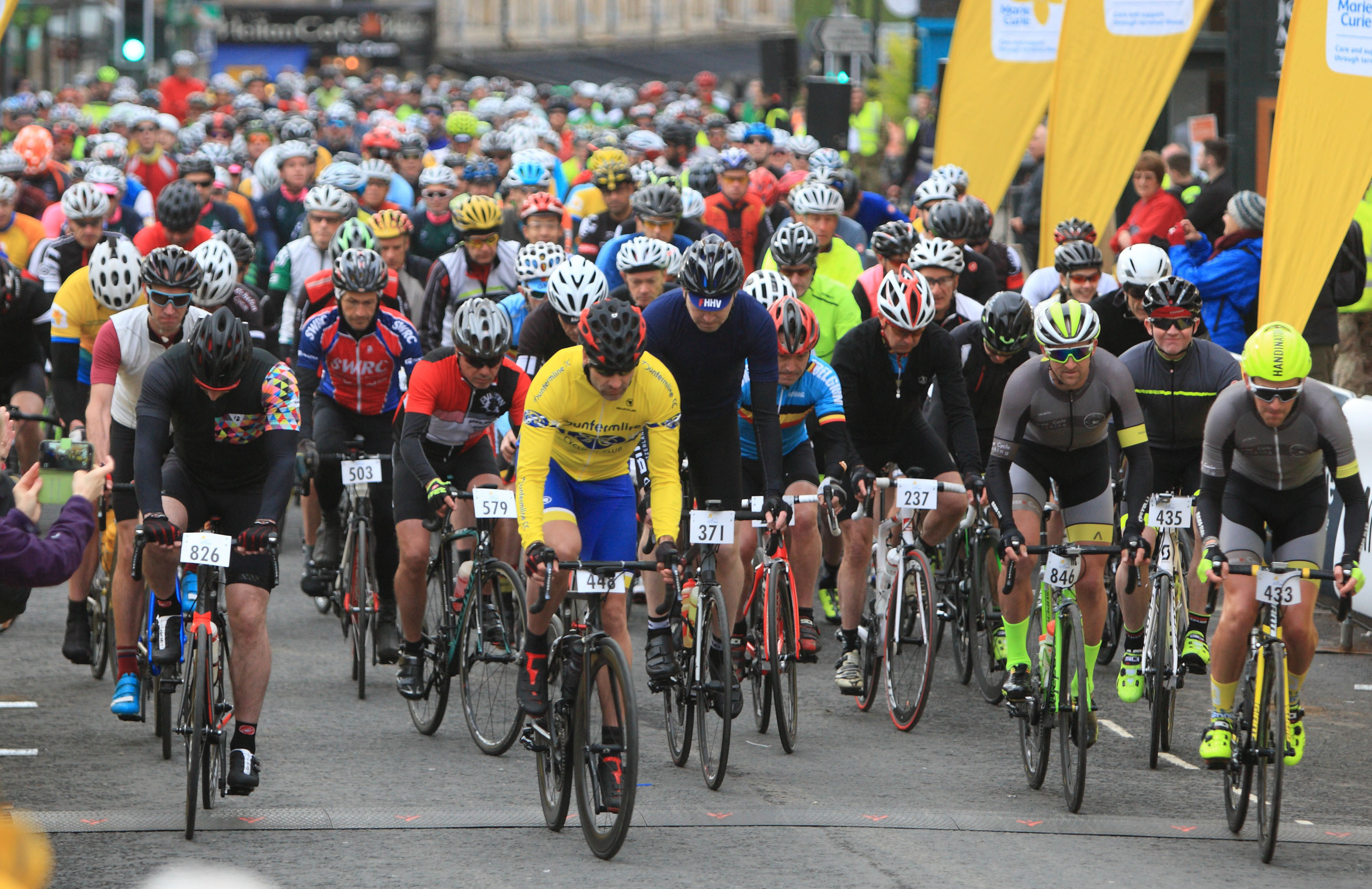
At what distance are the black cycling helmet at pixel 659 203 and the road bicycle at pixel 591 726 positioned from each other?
5116 millimetres

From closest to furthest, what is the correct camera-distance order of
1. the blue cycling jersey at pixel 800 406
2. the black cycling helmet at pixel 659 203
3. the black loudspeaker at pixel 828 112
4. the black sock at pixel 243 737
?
the black sock at pixel 243 737 < the blue cycling jersey at pixel 800 406 < the black cycling helmet at pixel 659 203 < the black loudspeaker at pixel 828 112

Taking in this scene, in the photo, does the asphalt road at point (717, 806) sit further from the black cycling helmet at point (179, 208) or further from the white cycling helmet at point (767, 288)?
the black cycling helmet at point (179, 208)

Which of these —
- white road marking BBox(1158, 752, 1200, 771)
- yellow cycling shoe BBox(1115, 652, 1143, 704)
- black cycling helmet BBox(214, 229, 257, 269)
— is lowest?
white road marking BBox(1158, 752, 1200, 771)

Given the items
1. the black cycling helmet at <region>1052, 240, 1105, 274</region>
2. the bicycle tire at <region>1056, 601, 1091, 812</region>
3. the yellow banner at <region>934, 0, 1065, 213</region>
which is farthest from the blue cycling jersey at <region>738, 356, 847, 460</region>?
the yellow banner at <region>934, 0, 1065, 213</region>

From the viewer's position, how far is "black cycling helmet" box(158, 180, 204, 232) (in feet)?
35.4

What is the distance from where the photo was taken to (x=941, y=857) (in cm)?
671

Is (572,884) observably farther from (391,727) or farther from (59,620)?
(59,620)

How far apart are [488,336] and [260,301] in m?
4.10

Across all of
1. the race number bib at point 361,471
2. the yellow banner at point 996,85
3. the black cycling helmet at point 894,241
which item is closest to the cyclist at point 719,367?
the race number bib at point 361,471

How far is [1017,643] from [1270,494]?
1409mm

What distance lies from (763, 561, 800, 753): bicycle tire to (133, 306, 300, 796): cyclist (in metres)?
2.10

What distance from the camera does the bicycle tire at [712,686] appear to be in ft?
24.4

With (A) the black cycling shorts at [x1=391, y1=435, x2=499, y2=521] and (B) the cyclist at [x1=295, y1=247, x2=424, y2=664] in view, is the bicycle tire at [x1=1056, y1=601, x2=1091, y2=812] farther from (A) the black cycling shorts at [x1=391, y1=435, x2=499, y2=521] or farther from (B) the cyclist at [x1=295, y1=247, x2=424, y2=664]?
(B) the cyclist at [x1=295, y1=247, x2=424, y2=664]

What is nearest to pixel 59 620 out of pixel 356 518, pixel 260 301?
pixel 260 301
